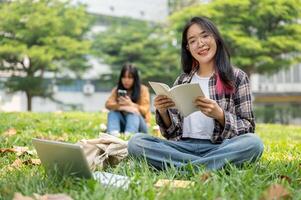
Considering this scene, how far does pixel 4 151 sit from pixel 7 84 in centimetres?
979

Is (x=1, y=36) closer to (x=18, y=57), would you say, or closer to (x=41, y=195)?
(x=41, y=195)

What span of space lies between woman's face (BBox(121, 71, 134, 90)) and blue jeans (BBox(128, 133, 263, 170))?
2076 mm

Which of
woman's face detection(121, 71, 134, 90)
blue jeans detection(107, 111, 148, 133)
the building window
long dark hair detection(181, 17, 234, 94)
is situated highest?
long dark hair detection(181, 17, 234, 94)

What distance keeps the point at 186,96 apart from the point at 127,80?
91.2 inches

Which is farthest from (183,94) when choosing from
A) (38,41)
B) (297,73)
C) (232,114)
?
(297,73)

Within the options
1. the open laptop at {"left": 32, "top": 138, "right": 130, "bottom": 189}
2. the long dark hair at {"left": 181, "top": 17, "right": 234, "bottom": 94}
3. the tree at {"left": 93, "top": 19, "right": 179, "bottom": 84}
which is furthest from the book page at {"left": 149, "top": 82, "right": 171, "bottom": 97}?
the tree at {"left": 93, "top": 19, "right": 179, "bottom": 84}

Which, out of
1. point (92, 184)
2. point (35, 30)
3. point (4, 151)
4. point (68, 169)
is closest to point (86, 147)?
point (68, 169)

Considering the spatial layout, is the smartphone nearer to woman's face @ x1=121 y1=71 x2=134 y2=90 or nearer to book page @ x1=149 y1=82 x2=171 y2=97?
woman's face @ x1=121 y1=71 x2=134 y2=90

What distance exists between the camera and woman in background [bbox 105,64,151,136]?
396 cm

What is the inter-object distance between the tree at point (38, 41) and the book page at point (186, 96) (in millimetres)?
9457

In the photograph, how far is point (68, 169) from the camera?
64.7 inches

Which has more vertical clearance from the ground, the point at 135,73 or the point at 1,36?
the point at 1,36

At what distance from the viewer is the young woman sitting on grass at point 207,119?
1911 millimetres

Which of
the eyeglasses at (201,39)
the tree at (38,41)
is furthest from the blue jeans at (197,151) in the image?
the tree at (38,41)
